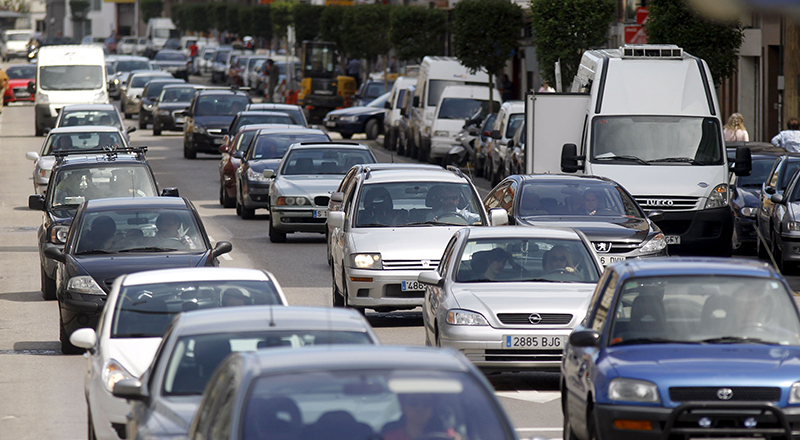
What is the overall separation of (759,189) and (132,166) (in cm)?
1000

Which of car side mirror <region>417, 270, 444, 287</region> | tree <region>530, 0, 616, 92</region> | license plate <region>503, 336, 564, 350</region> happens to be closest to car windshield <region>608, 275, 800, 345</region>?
license plate <region>503, 336, 564, 350</region>

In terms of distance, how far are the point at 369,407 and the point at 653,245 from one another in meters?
11.0

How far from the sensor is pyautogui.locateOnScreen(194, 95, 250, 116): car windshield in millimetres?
38844

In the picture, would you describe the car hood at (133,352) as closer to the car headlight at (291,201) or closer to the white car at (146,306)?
the white car at (146,306)

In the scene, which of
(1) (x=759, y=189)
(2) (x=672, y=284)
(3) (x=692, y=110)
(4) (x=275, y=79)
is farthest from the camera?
(4) (x=275, y=79)

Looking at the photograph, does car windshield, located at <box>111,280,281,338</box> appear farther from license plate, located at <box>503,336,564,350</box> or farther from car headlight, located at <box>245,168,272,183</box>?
car headlight, located at <box>245,168,272,183</box>

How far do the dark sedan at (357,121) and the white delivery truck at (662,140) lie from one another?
24726mm

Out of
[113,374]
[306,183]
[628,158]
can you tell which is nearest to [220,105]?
[306,183]

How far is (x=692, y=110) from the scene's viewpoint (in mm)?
19922

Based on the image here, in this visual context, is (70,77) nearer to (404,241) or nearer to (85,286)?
(404,241)

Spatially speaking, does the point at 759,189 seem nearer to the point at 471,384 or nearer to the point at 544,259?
the point at 544,259

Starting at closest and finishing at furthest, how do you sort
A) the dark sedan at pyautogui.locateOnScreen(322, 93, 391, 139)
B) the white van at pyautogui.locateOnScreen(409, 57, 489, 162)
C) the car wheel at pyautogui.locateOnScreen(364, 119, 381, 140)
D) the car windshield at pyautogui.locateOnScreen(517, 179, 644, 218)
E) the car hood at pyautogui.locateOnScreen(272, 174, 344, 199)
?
the car windshield at pyautogui.locateOnScreen(517, 179, 644, 218)
the car hood at pyautogui.locateOnScreen(272, 174, 344, 199)
the white van at pyautogui.locateOnScreen(409, 57, 489, 162)
the dark sedan at pyautogui.locateOnScreen(322, 93, 391, 139)
the car wheel at pyautogui.locateOnScreen(364, 119, 381, 140)

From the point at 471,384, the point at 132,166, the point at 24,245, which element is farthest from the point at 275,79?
the point at 471,384

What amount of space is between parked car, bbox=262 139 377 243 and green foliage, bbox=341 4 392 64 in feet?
122
